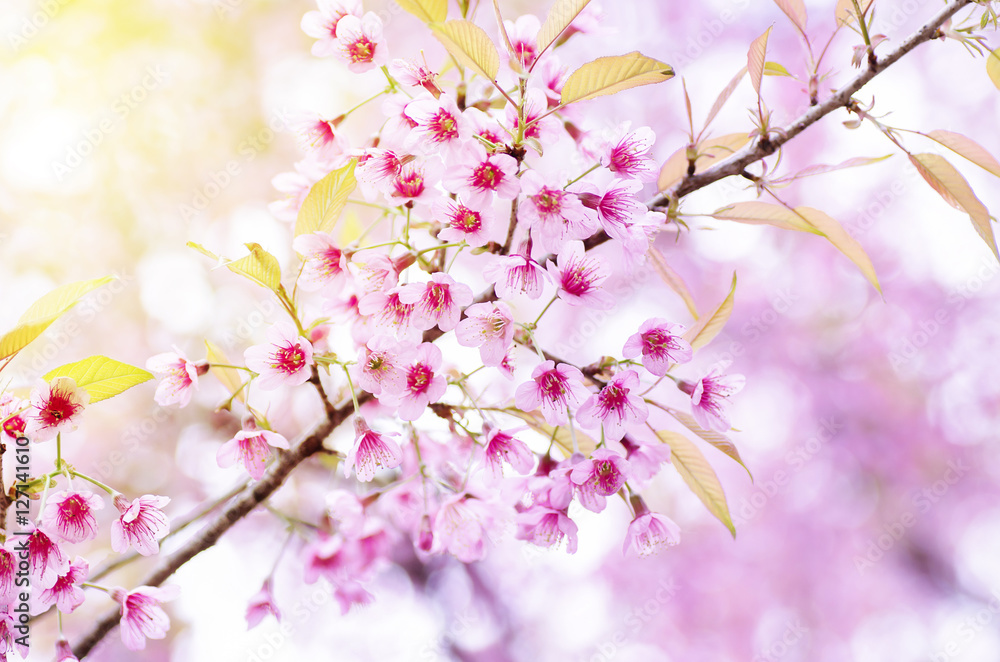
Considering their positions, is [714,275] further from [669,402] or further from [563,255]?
[563,255]

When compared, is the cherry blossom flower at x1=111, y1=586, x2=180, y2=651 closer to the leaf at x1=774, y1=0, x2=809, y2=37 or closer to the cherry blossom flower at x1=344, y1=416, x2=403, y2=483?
the cherry blossom flower at x1=344, y1=416, x2=403, y2=483

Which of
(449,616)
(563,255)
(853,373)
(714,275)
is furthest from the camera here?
(714,275)

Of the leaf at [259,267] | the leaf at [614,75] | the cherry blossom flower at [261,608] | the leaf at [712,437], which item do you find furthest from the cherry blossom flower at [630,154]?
the cherry blossom flower at [261,608]

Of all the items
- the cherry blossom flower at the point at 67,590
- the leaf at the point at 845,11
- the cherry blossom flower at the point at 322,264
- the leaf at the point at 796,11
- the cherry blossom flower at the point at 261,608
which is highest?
the leaf at the point at 845,11

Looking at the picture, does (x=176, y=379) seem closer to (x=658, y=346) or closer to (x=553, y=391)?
(x=553, y=391)

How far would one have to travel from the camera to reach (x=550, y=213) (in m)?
0.68

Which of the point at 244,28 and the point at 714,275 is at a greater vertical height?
the point at 244,28

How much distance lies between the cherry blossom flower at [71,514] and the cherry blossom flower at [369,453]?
0.28m

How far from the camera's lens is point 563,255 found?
28.3 inches

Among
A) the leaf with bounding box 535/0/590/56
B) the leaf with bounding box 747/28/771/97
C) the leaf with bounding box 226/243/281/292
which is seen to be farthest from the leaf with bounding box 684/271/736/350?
the leaf with bounding box 226/243/281/292

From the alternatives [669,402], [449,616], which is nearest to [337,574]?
[449,616]

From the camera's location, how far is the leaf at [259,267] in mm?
712

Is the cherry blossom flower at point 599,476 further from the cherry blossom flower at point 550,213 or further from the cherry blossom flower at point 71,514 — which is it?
the cherry blossom flower at point 71,514

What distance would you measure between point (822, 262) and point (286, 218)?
3416 millimetres
